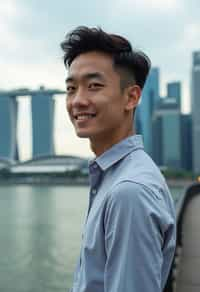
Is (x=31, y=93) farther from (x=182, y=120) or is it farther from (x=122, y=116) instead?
(x=122, y=116)

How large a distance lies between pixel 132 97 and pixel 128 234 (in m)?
0.28

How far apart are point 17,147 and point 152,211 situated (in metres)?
58.6

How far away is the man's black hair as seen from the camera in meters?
0.84

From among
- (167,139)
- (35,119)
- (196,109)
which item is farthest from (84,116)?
(35,119)

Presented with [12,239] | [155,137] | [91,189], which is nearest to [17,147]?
[155,137]

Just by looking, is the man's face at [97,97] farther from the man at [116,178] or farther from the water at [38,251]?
the water at [38,251]

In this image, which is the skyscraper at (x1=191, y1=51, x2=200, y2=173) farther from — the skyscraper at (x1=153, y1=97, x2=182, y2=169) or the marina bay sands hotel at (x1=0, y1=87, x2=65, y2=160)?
the marina bay sands hotel at (x1=0, y1=87, x2=65, y2=160)

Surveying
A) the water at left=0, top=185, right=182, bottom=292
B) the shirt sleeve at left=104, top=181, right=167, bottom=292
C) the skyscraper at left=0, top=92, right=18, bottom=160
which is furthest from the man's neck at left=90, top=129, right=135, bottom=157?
the skyscraper at left=0, top=92, right=18, bottom=160

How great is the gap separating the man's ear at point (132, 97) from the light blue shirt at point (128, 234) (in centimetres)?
12

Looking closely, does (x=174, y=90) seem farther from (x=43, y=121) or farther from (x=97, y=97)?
(x=97, y=97)

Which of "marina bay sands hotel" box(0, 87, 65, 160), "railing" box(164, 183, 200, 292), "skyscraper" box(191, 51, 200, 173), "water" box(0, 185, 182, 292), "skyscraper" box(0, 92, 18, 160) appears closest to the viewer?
"railing" box(164, 183, 200, 292)

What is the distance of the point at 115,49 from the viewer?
84 centimetres

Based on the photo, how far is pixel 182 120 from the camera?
52.7 metres

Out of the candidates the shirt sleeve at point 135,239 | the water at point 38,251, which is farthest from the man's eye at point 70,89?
the water at point 38,251
